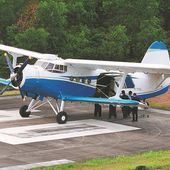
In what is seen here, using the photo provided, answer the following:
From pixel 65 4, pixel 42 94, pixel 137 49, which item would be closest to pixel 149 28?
pixel 137 49

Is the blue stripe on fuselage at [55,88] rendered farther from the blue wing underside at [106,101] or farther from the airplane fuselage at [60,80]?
the blue wing underside at [106,101]

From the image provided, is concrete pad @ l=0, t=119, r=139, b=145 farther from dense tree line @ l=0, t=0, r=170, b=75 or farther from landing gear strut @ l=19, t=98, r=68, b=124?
dense tree line @ l=0, t=0, r=170, b=75

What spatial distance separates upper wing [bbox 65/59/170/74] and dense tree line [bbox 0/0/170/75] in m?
18.6

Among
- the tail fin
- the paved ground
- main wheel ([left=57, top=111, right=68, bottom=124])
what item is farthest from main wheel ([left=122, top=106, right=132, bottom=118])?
the tail fin

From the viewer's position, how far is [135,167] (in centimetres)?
1370

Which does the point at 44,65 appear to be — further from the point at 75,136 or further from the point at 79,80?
the point at 75,136

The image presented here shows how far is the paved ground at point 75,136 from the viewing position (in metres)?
16.8

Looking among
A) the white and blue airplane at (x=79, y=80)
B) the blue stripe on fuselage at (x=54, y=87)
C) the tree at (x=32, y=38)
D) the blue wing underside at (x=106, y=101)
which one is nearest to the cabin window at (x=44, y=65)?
the white and blue airplane at (x=79, y=80)

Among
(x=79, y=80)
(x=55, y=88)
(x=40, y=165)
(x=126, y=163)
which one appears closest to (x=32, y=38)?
(x=79, y=80)

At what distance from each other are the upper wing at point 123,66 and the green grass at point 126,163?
6947 mm

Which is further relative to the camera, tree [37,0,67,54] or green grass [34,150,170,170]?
tree [37,0,67,54]

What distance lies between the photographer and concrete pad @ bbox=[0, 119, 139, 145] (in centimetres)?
1934

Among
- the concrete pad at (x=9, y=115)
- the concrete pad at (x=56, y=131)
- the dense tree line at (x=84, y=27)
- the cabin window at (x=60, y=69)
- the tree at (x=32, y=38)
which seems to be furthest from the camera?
the dense tree line at (x=84, y=27)

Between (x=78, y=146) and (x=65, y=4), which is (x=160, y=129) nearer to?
(x=78, y=146)
